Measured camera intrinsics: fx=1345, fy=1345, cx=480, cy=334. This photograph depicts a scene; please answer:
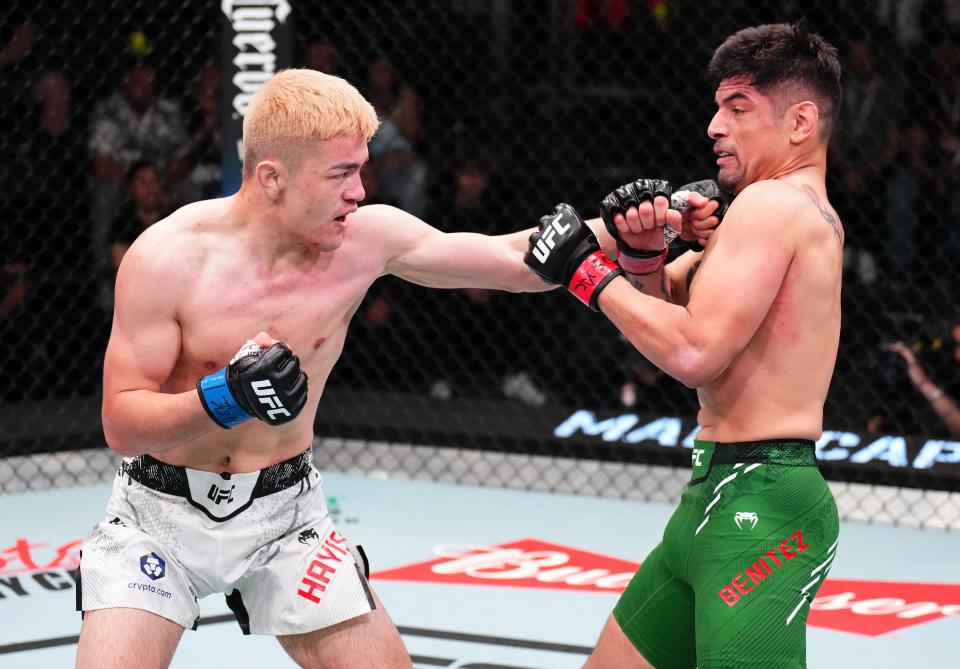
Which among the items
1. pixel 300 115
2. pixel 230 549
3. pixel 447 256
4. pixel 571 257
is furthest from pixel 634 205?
pixel 230 549

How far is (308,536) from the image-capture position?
2.33 m

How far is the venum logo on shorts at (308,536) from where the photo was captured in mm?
2322

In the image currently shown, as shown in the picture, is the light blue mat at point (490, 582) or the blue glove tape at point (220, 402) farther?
the light blue mat at point (490, 582)

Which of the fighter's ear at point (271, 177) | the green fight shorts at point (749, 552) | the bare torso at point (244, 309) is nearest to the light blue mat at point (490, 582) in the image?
the bare torso at point (244, 309)

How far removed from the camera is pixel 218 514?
228 centimetres

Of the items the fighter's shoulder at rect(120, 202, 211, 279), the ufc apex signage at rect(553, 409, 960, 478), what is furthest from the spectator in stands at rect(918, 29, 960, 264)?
the fighter's shoulder at rect(120, 202, 211, 279)

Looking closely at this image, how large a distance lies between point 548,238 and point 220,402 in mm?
584

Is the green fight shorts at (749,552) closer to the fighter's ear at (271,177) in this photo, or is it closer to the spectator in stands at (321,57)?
the fighter's ear at (271,177)

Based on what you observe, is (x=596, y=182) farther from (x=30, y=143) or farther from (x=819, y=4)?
(x=30, y=143)

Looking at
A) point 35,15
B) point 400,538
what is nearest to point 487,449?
point 400,538

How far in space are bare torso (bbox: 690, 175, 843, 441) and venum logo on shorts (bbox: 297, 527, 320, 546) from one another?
73 cm

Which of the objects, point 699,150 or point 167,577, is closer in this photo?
point 167,577

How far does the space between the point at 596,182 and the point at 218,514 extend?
3095 mm

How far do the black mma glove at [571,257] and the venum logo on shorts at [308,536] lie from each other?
605 millimetres
